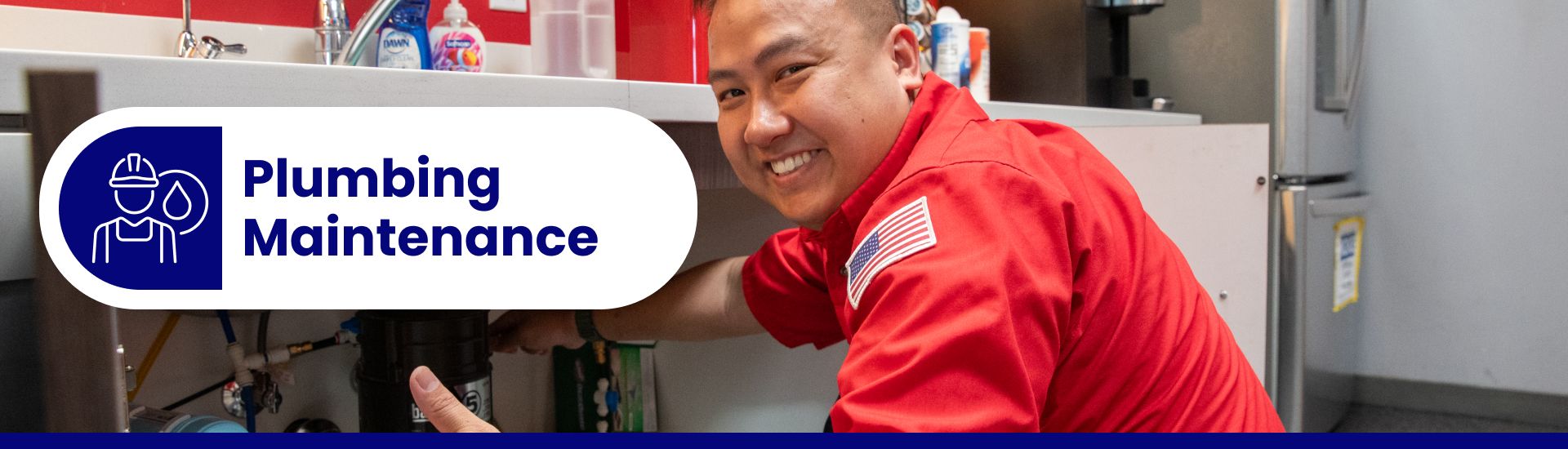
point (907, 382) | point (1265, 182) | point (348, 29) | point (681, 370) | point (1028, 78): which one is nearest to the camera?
point (907, 382)

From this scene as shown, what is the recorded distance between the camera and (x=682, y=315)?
1336mm

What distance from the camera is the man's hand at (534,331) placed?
4.47ft

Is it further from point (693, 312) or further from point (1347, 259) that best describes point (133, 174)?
point (1347, 259)

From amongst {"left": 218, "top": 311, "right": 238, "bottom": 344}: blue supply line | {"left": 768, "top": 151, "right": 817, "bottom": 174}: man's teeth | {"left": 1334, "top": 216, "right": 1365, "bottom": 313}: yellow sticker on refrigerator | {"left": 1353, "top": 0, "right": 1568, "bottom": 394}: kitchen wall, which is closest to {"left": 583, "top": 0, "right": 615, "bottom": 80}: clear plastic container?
{"left": 218, "top": 311, "right": 238, "bottom": 344}: blue supply line

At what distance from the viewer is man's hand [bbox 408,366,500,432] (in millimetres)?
937

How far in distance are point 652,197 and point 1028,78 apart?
136 cm

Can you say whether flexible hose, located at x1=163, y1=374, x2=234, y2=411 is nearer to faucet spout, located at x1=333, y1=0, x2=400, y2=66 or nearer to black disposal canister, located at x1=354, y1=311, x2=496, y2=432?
black disposal canister, located at x1=354, y1=311, x2=496, y2=432

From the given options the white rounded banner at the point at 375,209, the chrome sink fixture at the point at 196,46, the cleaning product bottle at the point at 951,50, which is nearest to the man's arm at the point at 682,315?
the white rounded banner at the point at 375,209

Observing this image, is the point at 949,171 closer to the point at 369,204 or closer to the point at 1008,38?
the point at 369,204

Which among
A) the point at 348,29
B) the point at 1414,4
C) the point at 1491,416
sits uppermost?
the point at 1414,4

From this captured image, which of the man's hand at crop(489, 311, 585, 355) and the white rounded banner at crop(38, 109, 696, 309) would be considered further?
the man's hand at crop(489, 311, 585, 355)

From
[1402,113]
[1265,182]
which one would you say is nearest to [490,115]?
[1265,182]

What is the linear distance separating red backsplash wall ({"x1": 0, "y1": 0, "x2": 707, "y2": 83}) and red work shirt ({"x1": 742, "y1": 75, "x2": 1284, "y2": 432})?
70 cm

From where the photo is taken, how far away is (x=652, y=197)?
42.3 inches
